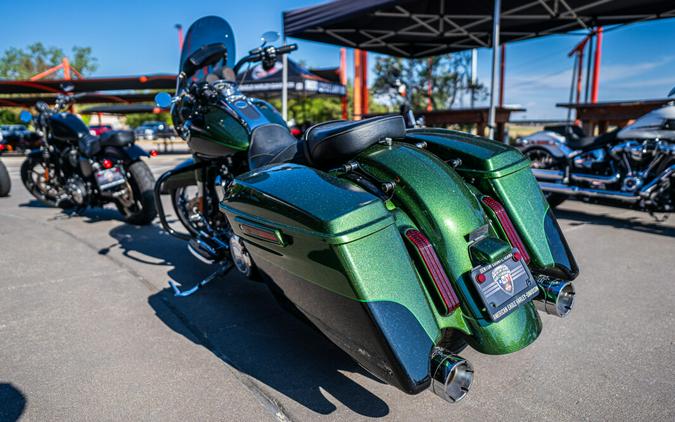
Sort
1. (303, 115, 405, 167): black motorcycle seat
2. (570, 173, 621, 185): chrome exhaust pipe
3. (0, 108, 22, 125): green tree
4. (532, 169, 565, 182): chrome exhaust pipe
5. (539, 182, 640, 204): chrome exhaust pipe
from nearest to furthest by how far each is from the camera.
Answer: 1. (303, 115, 405, 167): black motorcycle seat
2. (539, 182, 640, 204): chrome exhaust pipe
3. (570, 173, 621, 185): chrome exhaust pipe
4. (532, 169, 565, 182): chrome exhaust pipe
5. (0, 108, 22, 125): green tree

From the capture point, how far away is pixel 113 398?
1.86m

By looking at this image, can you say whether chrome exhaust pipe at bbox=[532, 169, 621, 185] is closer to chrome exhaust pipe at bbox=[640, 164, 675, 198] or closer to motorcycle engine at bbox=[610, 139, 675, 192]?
motorcycle engine at bbox=[610, 139, 675, 192]

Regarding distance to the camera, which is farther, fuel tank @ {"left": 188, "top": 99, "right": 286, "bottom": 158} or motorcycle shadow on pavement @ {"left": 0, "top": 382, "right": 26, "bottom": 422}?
fuel tank @ {"left": 188, "top": 99, "right": 286, "bottom": 158}

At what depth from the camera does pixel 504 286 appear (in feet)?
5.36

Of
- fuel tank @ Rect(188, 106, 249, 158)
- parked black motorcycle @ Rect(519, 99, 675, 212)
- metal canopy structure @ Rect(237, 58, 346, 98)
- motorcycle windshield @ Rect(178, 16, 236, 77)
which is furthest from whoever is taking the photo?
metal canopy structure @ Rect(237, 58, 346, 98)

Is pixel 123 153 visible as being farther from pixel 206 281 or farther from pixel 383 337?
pixel 383 337

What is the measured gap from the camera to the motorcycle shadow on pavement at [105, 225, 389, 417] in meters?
1.90

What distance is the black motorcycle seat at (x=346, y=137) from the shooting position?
187 cm

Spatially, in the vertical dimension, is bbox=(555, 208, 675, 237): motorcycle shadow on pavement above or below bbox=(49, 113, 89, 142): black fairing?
below

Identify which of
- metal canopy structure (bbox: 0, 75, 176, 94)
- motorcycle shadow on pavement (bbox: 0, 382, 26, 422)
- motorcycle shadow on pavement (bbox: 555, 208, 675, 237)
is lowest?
motorcycle shadow on pavement (bbox: 555, 208, 675, 237)

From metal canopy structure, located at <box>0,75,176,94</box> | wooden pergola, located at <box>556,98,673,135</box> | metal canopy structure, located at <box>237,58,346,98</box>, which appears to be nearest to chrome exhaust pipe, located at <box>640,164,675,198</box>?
wooden pergola, located at <box>556,98,673,135</box>

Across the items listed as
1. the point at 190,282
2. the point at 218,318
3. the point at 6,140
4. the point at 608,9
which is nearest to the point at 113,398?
the point at 218,318

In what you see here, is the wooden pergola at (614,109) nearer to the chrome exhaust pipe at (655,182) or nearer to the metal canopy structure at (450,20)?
the metal canopy structure at (450,20)

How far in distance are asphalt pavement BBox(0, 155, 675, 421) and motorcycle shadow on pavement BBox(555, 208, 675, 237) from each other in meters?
0.92
